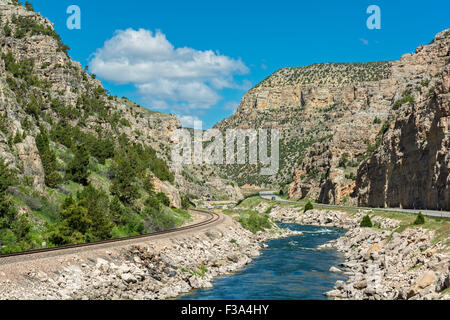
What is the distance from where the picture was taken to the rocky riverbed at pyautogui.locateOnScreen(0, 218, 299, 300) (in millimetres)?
21000

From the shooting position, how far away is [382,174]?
8506cm

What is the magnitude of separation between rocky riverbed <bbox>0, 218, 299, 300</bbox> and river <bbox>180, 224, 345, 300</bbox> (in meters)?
1.56

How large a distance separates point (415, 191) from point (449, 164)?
14.8 meters

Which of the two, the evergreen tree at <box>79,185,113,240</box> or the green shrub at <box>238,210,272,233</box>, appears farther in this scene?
the green shrub at <box>238,210,272,233</box>

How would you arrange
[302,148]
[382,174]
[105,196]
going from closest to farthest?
[105,196]
[382,174]
[302,148]

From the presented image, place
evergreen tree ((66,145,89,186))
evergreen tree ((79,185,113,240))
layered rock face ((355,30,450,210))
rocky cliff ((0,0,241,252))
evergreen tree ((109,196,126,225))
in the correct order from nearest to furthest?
rocky cliff ((0,0,241,252)) → evergreen tree ((79,185,113,240)) → evergreen tree ((109,196,126,225)) → evergreen tree ((66,145,89,186)) → layered rock face ((355,30,450,210))

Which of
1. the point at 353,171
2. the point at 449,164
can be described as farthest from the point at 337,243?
the point at 353,171

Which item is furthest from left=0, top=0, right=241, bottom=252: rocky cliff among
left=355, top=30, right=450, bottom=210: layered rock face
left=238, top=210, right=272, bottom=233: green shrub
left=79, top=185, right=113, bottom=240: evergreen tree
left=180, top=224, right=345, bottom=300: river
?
left=355, top=30, right=450, bottom=210: layered rock face

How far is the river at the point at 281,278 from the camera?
26.6 m

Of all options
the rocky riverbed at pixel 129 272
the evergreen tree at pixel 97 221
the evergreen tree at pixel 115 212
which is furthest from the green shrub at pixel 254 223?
the evergreen tree at pixel 97 221

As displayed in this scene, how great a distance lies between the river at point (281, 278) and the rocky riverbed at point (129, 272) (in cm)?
156

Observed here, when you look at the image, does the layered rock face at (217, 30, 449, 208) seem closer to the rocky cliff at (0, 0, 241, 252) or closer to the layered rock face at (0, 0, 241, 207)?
the rocky cliff at (0, 0, 241, 252)

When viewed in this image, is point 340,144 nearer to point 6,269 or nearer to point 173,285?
point 173,285

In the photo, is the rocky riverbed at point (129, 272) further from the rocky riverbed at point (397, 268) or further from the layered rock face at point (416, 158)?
the layered rock face at point (416, 158)
